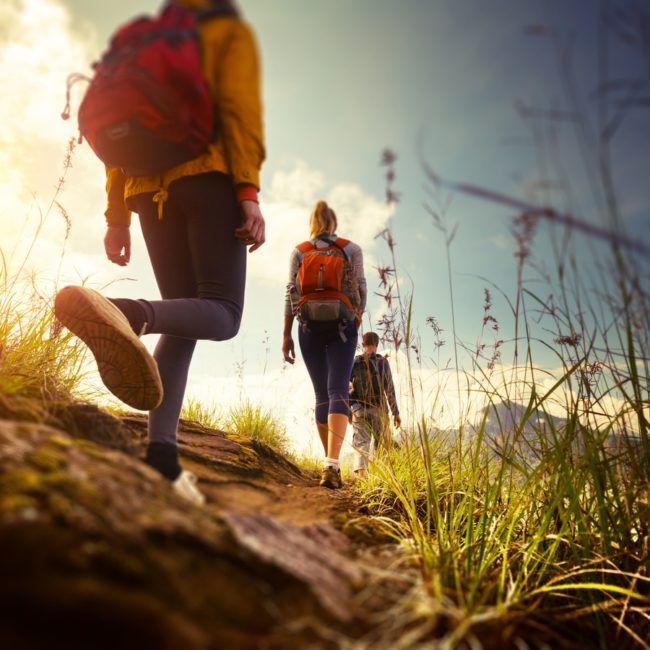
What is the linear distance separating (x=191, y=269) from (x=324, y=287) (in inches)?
57.9

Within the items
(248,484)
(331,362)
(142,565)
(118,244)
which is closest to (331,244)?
(331,362)

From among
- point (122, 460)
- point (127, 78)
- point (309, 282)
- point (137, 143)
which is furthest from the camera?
point (309, 282)

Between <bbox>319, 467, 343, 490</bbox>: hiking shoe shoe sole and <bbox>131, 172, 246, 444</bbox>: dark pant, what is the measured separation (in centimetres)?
149

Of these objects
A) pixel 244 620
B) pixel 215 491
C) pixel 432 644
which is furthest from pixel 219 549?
pixel 215 491

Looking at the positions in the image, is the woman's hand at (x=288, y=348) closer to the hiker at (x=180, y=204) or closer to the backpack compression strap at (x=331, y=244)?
the backpack compression strap at (x=331, y=244)

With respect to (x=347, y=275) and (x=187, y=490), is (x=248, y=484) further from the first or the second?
(x=347, y=275)

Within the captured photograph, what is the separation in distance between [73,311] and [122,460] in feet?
1.77

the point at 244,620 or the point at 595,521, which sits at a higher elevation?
the point at 595,521

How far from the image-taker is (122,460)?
104 centimetres

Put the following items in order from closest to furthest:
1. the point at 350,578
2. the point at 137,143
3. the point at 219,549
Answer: the point at 219,549 < the point at 350,578 < the point at 137,143

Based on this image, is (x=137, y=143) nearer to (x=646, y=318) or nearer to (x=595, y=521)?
(x=646, y=318)

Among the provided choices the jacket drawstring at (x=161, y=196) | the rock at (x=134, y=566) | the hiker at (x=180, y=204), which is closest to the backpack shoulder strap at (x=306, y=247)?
the hiker at (x=180, y=204)

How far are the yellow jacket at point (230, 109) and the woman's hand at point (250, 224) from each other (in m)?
0.08

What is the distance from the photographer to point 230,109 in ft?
4.60
